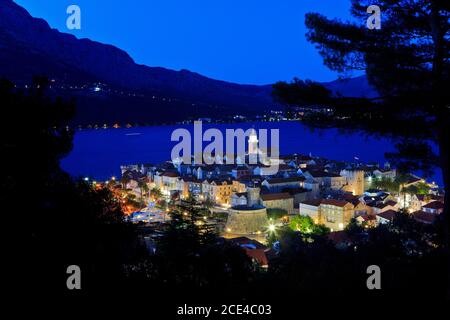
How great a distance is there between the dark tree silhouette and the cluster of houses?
48.9ft

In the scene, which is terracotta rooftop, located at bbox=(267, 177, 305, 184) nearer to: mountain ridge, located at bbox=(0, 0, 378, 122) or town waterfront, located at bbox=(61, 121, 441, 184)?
town waterfront, located at bbox=(61, 121, 441, 184)

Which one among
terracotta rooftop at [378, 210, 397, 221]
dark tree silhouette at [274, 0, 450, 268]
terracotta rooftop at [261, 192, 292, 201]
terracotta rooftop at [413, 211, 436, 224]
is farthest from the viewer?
terracotta rooftop at [261, 192, 292, 201]

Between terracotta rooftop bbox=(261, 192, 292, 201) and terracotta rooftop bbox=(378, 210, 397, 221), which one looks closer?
terracotta rooftop bbox=(378, 210, 397, 221)

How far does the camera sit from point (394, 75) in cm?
464

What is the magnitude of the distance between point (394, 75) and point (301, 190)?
23538 mm

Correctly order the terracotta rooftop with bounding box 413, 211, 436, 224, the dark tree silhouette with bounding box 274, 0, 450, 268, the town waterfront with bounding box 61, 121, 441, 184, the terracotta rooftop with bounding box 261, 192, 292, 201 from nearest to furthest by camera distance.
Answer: the dark tree silhouette with bounding box 274, 0, 450, 268
the terracotta rooftop with bounding box 413, 211, 436, 224
the terracotta rooftop with bounding box 261, 192, 292, 201
the town waterfront with bounding box 61, 121, 441, 184

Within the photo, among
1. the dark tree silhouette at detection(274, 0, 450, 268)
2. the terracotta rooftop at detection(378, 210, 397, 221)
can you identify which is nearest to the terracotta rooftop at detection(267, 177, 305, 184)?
the terracotta rooftop at detection(378, 210, 397, 221)

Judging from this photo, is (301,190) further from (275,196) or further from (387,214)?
(387,214)

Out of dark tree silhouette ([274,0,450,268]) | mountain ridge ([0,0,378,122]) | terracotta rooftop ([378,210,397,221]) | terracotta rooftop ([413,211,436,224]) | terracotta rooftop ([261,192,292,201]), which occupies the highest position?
mountain ridge ([0,0,378,122])

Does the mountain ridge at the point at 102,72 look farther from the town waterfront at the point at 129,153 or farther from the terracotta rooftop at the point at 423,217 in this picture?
the terracotta rooftop at the point at 423,217

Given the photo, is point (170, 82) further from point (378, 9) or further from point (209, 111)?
point (378, 9)

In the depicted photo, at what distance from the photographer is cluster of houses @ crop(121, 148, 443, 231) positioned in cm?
2197

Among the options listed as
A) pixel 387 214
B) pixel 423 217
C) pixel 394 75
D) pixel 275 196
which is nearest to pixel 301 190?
pixel 275 196

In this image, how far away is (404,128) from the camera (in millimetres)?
4574
